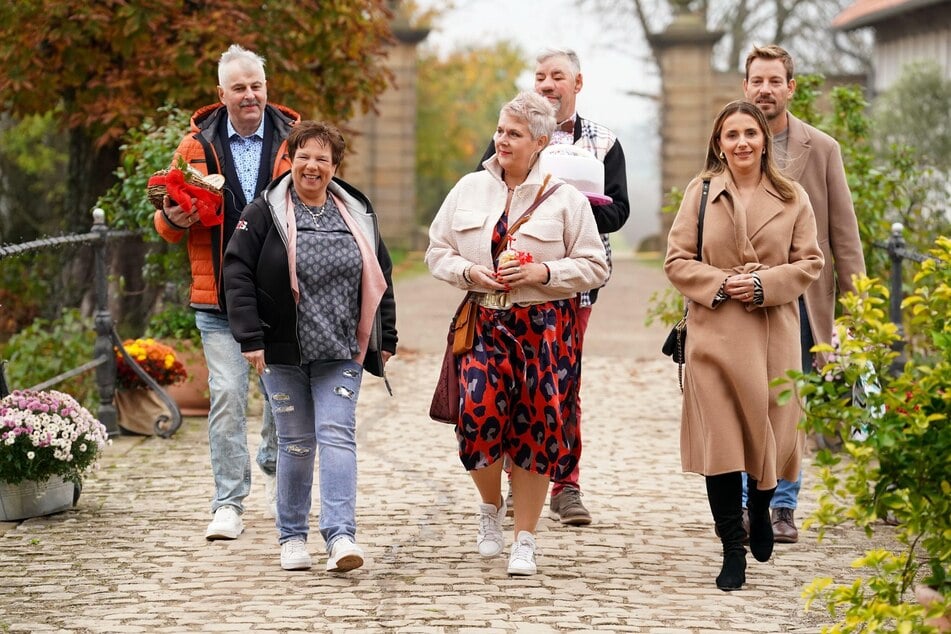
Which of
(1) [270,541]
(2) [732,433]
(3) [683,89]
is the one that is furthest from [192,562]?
(3) [683,89]

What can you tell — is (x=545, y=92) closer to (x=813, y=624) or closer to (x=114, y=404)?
(x=813, y=624)

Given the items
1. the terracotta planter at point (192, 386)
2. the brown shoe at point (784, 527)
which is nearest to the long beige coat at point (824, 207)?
the brown shoe at point (784, 527)

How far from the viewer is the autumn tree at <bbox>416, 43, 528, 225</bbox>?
3183cm

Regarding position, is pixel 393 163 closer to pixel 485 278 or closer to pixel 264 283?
pixel 264 283

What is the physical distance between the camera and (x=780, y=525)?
265 inches

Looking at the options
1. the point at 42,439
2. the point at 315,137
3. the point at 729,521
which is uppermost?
the point at 315,137

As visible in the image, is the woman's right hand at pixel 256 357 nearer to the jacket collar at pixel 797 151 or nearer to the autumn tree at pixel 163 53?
the jacket collar at pixel 797 151

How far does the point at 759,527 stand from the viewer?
20.0 feet

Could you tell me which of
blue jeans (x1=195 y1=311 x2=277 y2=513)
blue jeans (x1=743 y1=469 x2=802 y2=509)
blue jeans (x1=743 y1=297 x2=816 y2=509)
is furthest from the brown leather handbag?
blue jeans (x1=743 y1=469 x2=802 y2=509)

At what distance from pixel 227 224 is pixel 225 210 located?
6 cm

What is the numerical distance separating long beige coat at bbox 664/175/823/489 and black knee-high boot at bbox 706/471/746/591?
Answer: 84mm

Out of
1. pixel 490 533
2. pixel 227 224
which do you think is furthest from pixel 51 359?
pixel 490 533

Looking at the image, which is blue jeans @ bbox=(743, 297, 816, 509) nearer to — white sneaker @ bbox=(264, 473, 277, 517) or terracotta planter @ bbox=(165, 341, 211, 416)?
white sneaker @ bbox=(264, 473, 277, 517)

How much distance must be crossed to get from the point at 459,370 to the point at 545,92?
1449 mm
